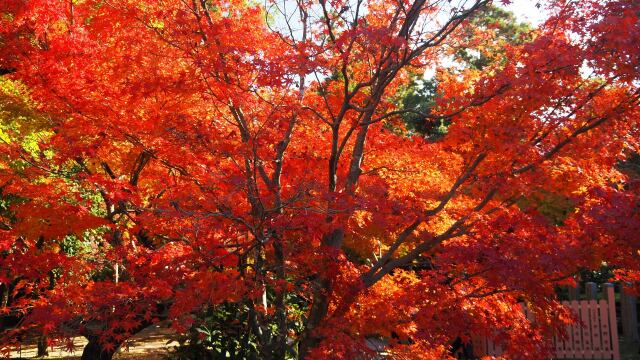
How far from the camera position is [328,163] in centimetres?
823

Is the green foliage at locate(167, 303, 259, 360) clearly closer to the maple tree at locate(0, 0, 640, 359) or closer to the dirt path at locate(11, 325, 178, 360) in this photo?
the maple tree at locate(0, 0, 640, 359)

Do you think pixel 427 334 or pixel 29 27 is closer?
pixel 427 334

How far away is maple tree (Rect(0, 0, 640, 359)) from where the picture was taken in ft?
20.9

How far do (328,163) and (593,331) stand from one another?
7346 mm

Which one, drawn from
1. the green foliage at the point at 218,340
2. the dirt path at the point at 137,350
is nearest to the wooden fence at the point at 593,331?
the green foliage at the point at 218,340

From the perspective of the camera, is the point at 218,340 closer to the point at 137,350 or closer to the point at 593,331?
the point at 137,350

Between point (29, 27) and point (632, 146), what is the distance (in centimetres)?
808

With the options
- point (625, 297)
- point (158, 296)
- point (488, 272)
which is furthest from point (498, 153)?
point (625, 297)

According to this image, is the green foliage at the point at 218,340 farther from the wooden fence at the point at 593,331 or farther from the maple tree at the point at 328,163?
the wooden fence at the point at 593,331

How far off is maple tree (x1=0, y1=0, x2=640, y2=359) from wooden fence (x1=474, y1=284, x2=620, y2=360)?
5020 millimetres

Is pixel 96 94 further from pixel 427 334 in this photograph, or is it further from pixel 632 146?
pixel 632 146

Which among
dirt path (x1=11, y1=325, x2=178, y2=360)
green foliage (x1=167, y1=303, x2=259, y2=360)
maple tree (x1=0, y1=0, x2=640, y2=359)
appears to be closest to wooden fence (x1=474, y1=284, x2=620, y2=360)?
maple tree (x1=0, y1=0, x2=640, y2=359)

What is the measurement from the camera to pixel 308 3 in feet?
24.2

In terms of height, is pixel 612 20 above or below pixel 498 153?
above
